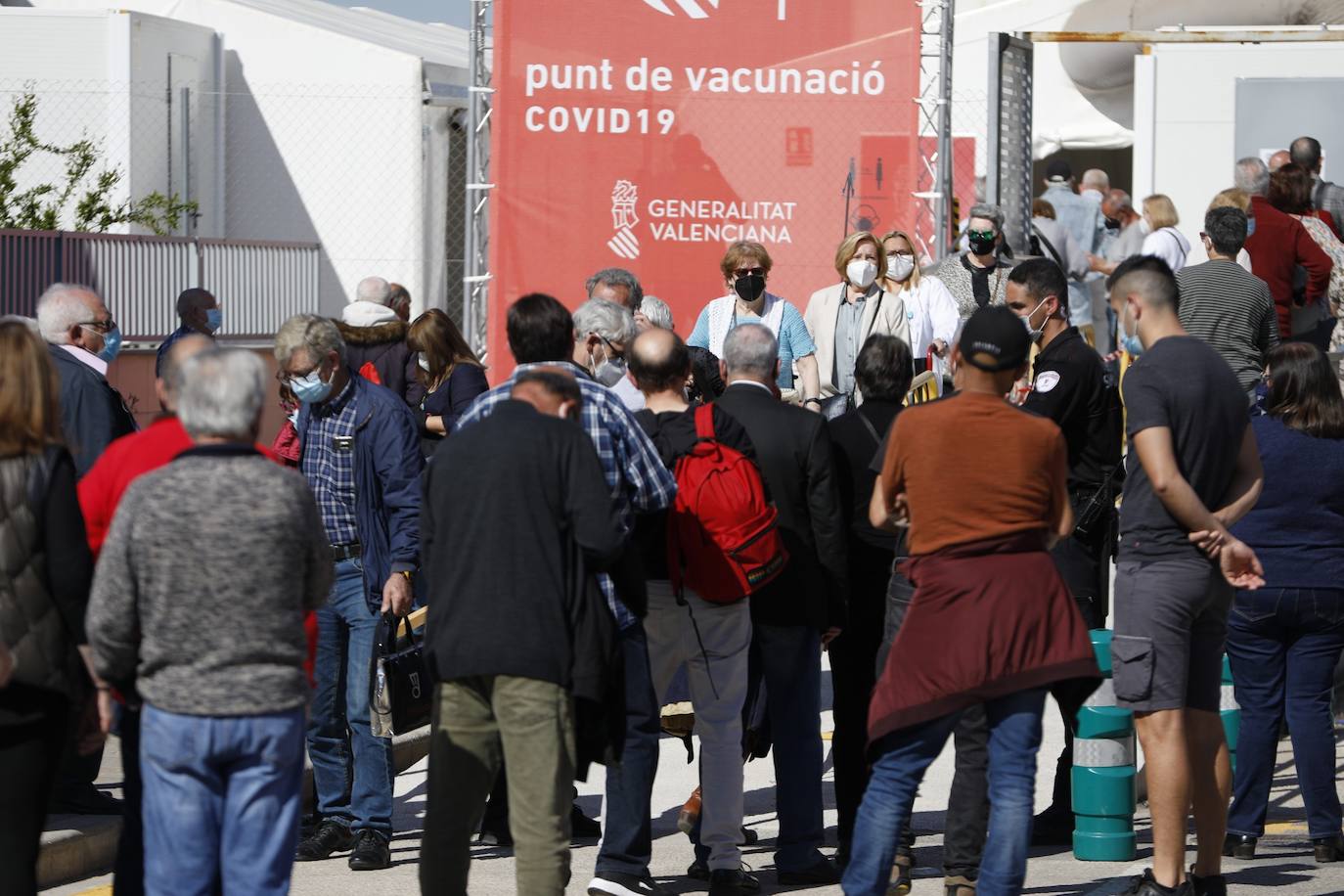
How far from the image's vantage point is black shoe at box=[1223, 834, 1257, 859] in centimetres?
717

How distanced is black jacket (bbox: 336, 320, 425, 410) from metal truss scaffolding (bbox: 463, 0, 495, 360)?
3209 mm

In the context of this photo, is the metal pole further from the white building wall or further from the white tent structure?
the white tent structure

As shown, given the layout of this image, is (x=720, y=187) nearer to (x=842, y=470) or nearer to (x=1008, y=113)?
(x=1008, y=113)

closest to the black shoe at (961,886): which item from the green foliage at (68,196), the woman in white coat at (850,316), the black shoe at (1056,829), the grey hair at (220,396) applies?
the black shoe at (1056,829)

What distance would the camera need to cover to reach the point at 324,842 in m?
7.23

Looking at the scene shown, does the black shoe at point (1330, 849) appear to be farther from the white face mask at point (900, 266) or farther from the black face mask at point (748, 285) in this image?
the white face mask at point (900, 266)

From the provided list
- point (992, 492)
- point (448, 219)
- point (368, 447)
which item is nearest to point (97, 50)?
point (448, 219)

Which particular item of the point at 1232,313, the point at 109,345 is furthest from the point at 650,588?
the point at 1232,313

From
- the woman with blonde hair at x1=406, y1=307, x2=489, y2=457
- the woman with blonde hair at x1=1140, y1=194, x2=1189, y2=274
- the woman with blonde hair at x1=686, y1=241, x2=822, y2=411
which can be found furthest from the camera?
the woman with blonde hair at x1=1140, y1=194, x2=1189, y2=274

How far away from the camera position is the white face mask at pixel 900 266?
11.2 metres

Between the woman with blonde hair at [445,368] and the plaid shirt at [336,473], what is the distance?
171 cm

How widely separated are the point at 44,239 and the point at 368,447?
307 inches

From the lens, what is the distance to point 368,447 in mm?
7043

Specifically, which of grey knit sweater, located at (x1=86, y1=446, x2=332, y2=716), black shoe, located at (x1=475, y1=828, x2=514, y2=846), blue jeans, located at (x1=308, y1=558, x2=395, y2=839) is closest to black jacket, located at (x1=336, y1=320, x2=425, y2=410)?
blue jeans, located at (x1=308, y1=558, x2=395, y2=839)
